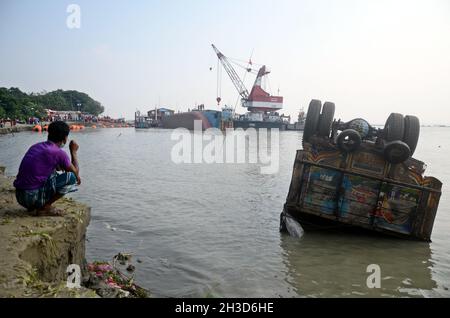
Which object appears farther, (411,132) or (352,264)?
(411,132)

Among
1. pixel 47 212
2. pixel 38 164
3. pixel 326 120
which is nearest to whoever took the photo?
pixel 38 164

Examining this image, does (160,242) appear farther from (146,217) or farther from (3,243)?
(3,243)

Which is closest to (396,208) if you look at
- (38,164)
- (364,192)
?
(364,192)

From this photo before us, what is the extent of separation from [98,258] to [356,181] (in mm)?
4902

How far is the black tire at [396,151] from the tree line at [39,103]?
53883 mm

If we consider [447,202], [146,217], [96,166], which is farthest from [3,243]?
[96,166]

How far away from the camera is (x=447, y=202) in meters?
12.0

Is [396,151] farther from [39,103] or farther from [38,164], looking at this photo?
[39,103]

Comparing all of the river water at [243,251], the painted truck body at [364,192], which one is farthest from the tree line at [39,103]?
the painted truck body at [364,192]

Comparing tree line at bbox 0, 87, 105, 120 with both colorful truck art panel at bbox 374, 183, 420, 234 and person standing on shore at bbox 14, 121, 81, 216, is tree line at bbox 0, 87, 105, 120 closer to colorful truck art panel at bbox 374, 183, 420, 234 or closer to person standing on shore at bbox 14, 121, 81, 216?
person standing on shore at bbox 14, 121, 81, 216

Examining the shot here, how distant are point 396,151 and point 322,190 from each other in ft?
4.94

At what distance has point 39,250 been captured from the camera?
163 inches

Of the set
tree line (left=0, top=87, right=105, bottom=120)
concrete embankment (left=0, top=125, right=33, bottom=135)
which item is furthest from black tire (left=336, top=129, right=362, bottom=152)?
tree line (left=0, top=87, right=105, bottom=120)

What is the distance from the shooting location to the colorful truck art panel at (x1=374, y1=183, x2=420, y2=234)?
6.75 metres
